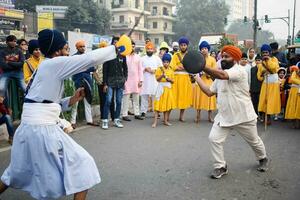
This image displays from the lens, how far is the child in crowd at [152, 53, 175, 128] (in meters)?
8.78

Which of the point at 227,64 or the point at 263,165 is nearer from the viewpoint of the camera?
the point at 227,64

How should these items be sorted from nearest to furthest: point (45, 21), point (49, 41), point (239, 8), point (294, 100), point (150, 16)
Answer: point (49, 41) < point (294, 100) < point (45, 21) < point (150, 16) < point (239, 8)

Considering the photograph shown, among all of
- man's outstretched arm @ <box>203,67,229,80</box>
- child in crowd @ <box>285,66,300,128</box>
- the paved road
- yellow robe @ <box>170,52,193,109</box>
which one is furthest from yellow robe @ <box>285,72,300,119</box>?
man's outstretched arm @ <box>203,67,229,80</box>

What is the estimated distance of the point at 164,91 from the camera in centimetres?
886

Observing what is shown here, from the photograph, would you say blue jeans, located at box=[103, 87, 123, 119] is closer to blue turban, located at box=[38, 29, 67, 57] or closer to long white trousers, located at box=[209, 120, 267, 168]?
long white trousers, located at box=[209, 120, 267, 168]

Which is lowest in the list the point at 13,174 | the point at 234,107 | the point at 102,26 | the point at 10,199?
the point at 10,199

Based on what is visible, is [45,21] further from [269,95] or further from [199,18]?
[199,18]

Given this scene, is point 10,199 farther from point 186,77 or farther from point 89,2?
point 89,2

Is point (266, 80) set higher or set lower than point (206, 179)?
higher

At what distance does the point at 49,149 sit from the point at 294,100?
6.92m

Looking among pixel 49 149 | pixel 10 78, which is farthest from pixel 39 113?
pixel 10 78

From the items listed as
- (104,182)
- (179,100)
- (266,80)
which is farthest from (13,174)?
(266,80)

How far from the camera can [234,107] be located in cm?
515

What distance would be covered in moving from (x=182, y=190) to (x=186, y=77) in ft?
16.4
